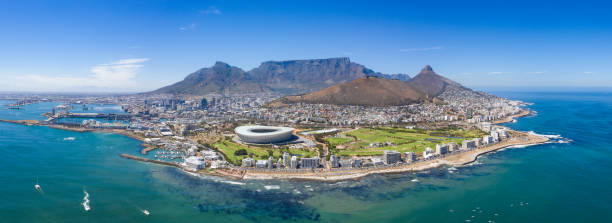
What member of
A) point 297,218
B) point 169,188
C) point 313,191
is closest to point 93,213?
point 169,188

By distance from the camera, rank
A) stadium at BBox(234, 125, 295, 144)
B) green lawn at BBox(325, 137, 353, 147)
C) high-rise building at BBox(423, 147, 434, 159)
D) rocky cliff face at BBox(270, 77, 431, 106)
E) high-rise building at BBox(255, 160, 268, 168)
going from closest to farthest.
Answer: high-rise building at BBox(255, 160, 268, 168) < high-rise building at BBox(423, 147, 434, 159) < stadium at BBox(234, 125, 295, 144) < green lawn at BBox(325, 137, 353, 147) < rocky cliff face at BBox(270, 77, 431, 106)

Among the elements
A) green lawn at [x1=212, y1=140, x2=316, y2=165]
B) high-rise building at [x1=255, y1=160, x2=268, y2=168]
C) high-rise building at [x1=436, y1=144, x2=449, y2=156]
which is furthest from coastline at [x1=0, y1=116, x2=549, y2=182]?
green lawn at [x1=212, y1=140, x2=316, y2=165]

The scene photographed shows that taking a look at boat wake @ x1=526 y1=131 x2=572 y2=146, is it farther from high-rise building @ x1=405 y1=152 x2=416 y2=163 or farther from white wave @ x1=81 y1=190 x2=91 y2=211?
white wave @ x1=81 y1=190 x2=91 y2=211

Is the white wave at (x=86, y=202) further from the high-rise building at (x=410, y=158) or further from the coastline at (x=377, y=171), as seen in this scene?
the high-rise building at (x=410, y=158)

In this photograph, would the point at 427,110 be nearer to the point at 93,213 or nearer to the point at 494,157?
the point at 494,157

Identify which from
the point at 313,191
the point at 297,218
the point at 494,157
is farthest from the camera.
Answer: the point at 494,157

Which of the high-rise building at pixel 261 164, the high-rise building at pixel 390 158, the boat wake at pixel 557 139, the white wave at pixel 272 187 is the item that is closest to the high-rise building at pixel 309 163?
the high-rise building at pixel 261 164

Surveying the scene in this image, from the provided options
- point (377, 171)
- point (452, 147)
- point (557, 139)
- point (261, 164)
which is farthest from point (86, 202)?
point (557, 139)
